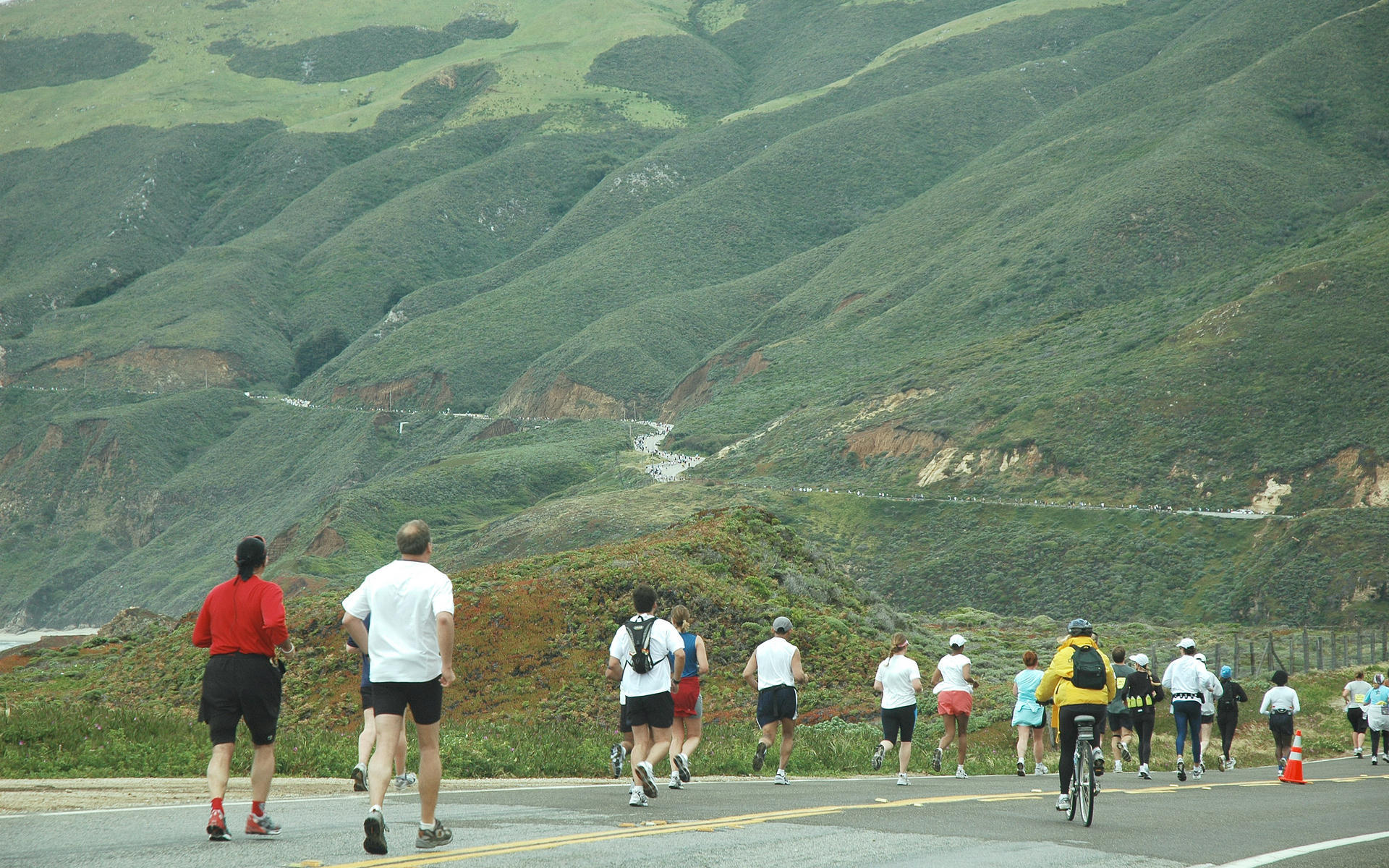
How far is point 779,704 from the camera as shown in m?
13.5

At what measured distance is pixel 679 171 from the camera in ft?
537

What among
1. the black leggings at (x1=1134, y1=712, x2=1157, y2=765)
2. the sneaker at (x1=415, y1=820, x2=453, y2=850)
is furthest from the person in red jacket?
the black leggings at (x1=1134, y1=712, x2=1157, y2=765)

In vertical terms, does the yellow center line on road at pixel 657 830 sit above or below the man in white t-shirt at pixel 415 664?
below

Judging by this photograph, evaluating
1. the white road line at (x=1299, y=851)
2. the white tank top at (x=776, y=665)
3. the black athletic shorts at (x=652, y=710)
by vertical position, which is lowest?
the white road line at (x=1299, y=851)

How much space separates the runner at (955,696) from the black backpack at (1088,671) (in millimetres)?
4538

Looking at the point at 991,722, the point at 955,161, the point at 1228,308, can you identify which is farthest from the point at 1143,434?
the point at 955,161

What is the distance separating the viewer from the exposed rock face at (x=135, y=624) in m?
32.0

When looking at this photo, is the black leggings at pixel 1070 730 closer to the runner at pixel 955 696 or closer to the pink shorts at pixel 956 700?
the runner at pixel 955 696

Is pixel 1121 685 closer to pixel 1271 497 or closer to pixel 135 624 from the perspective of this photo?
pixel 135 624

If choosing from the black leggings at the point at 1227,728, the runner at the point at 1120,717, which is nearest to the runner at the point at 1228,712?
the black leggings at the point at 1227,728

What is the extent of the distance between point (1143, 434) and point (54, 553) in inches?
3845

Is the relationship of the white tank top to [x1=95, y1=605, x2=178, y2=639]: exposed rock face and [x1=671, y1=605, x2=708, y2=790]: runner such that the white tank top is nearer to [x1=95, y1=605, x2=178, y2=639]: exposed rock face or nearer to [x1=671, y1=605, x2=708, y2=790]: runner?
[x1=671, y1=605, x2=708, y2=790]: runner

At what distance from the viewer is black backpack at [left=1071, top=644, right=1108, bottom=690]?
11.0m

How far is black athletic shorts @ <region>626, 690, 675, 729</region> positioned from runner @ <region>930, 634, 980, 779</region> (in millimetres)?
5417
